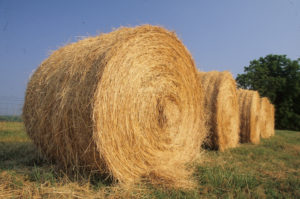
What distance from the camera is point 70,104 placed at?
305 centimetres

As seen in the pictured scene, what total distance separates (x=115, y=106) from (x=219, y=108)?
3597mm

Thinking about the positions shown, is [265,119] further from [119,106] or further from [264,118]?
[119,106]

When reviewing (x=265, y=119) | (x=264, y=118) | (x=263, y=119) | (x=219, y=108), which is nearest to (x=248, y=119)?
(x=219, y=108)

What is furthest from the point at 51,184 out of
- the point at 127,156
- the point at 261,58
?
the point at 261,58

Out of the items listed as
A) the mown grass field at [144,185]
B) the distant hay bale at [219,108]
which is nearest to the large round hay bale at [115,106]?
the mown grass field at [144,185]

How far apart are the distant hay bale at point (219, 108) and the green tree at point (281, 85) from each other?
19.1m

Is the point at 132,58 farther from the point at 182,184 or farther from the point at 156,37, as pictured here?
the point at 182,184

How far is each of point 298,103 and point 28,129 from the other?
2671 cm

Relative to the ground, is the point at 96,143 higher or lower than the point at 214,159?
higher

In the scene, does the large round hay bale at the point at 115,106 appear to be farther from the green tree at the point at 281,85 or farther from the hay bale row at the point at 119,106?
the green tree at the point at 281,85

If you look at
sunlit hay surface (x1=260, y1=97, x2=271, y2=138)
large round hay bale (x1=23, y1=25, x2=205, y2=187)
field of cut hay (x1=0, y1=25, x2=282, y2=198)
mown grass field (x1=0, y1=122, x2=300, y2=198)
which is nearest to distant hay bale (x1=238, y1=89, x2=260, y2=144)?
sunlit hay surface (x1=260, y1=97, x2=271, y2=138)

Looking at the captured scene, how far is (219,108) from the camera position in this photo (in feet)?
19.6

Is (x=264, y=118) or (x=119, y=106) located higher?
(x=119, y=106)

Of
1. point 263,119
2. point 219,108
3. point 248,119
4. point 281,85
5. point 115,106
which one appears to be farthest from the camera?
point 281,85
